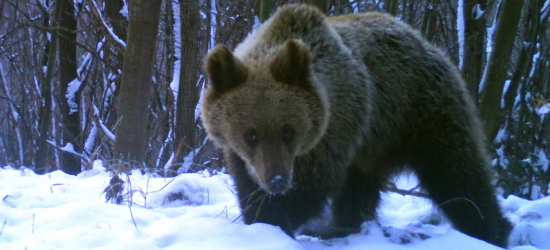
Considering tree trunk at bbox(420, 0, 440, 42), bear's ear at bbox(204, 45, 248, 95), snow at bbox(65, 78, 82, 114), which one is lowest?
bear's ear at bbox(204, 45, 248, 95)

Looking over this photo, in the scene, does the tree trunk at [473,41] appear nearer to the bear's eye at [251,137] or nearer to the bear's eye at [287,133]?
the bear's eye at [287,133]

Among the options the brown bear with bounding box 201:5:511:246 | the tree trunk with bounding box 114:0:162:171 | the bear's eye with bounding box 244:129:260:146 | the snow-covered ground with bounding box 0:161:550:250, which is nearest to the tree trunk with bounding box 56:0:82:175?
the tree trunk with bounding box 114:0:162:171

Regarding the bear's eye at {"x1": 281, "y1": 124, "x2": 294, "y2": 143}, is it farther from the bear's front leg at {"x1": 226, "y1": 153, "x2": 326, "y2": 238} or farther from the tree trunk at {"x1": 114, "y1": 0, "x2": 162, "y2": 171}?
the tree trunk at {"x1": 114, "y1": 0, "x2": 162, "y2": 171}

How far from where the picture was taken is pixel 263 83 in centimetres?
362

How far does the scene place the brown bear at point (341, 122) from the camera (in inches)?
141

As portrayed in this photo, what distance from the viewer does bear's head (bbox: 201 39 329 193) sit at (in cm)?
348

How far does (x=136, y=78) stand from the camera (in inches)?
262

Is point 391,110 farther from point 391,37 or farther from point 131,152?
point 131,152

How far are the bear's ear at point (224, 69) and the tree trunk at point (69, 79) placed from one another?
8.63 meters

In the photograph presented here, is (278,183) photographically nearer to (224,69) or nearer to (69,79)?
(224,69)

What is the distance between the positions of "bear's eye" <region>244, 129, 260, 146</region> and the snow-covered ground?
54cm

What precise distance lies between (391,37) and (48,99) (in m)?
8.29

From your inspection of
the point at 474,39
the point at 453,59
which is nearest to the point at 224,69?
the point at 474,39

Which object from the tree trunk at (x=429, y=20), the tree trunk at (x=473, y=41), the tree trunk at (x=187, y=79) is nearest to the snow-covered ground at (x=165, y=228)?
the tree trunk at (x=473, y=41)
